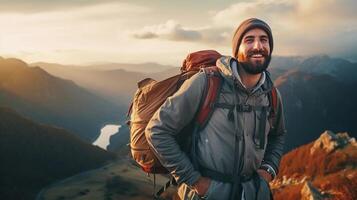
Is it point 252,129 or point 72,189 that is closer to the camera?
point 252,129

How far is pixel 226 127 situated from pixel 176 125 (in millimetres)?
536

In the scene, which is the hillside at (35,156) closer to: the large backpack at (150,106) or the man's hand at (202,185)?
the large backpack at (150,106)

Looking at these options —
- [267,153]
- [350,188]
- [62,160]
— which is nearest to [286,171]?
[350,188]

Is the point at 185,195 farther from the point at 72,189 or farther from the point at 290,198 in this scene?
the point at 72,189

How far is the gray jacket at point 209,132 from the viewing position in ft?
14.2

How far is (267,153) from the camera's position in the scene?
547 centimetres

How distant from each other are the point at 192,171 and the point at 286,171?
106 ft

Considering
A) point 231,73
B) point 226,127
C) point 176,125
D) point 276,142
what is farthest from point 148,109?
point 276,142

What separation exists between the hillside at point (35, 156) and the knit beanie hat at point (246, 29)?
9613 cm

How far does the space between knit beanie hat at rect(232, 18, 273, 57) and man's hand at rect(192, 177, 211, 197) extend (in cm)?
145

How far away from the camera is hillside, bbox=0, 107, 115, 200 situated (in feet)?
333

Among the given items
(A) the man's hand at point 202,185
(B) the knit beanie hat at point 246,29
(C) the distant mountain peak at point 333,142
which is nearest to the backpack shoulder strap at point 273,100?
(B) the knit beanie hat at point 246,29

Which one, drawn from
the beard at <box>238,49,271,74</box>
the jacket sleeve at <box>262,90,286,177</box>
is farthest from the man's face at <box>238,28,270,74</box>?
the jacket sleeve at <box>262,90,286,177</box>

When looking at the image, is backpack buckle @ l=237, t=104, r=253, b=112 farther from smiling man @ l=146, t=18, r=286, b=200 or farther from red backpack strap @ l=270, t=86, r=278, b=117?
red backpack strap @ l=270, t=86, r=278, b=117
